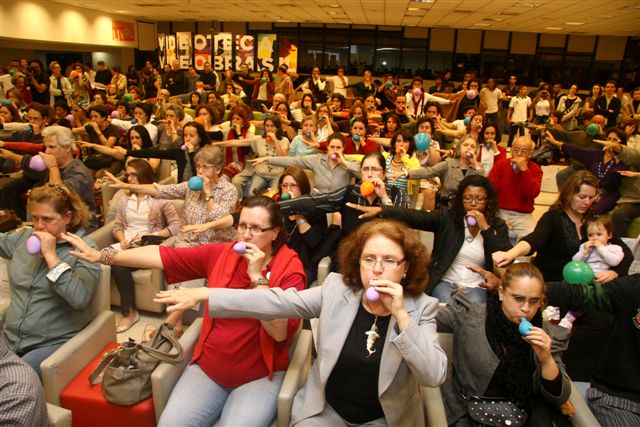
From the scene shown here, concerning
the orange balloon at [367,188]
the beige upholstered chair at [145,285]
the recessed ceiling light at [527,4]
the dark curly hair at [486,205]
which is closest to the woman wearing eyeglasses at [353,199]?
the orange balloon at [367,188]

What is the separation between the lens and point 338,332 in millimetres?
1900

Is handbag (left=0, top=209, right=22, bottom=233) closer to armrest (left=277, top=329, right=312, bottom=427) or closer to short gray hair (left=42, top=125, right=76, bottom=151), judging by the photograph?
short gray hair (left=42, top=125, right=76, bottom=151)

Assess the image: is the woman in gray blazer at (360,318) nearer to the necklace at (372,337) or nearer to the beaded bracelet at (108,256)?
the necklace at (372,337)

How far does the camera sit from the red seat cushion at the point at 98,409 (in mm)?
2189

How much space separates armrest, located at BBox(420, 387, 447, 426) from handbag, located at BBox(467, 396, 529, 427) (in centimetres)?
13

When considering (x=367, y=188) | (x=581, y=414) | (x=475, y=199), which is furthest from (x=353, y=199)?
(x=581, y=414)

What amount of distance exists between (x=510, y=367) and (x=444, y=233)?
126 cm

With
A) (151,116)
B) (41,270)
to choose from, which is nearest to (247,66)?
(151,116)

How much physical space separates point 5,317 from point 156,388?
93cm

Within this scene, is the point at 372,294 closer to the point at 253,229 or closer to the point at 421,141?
the point at 253,229

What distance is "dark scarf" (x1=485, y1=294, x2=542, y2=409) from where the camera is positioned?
206 cm

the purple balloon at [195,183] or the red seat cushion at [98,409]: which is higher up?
the purple balloon at [195,183]

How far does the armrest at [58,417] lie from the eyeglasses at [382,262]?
130 centimetres

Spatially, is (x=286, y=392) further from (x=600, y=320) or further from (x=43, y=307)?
(x=600, y=320)
